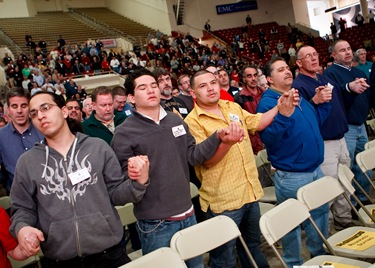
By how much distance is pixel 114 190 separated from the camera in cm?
172

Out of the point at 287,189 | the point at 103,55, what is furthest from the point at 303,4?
the point at 287,189

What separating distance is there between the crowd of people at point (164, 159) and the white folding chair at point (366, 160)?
174mm

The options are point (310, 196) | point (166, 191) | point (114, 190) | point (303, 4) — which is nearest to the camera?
point (114, 190)

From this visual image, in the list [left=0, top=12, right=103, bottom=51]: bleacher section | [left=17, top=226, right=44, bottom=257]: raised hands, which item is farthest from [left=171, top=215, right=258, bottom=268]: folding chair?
[left=0, top=12, right=103, bottom=51]: bleacher section

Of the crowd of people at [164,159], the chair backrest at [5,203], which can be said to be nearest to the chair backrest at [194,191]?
the crowd of people at [164,159]

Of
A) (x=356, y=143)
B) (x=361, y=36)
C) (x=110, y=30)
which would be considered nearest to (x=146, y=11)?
(x=110, y=30)

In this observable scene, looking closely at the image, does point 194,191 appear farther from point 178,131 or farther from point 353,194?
point 353,194

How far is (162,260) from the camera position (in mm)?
1729

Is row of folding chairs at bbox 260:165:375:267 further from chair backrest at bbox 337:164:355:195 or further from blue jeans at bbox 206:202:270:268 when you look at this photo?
blue jeans at bbox 206:202:270:268

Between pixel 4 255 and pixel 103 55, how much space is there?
13.1 m

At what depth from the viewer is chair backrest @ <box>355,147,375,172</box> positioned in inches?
110

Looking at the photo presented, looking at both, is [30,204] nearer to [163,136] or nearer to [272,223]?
[163,136]

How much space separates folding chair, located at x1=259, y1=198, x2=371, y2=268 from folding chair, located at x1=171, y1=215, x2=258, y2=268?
0.19 m

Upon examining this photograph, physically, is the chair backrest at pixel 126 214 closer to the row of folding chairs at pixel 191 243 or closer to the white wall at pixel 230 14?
the row of folding chairs at pixel 191 243
